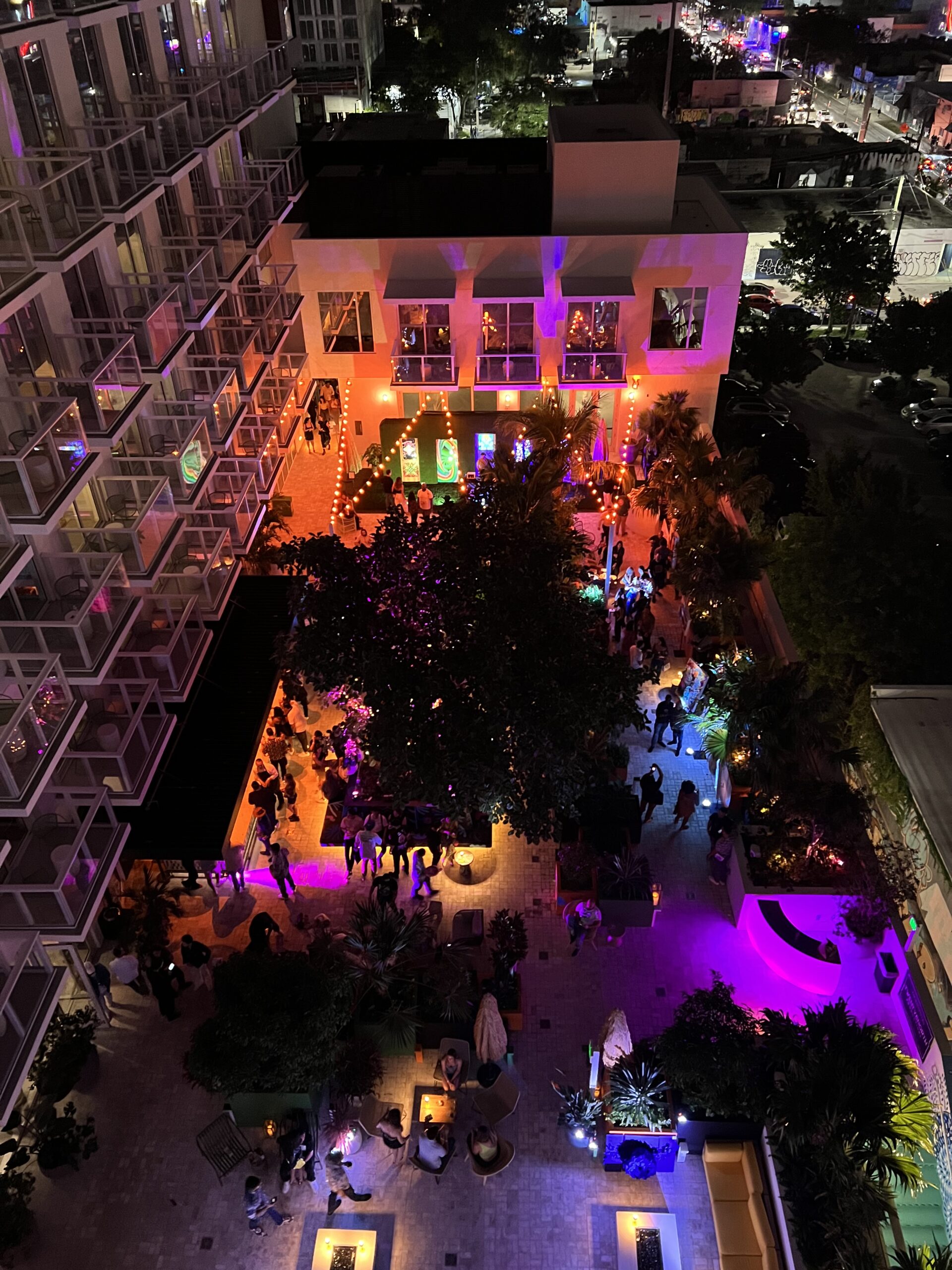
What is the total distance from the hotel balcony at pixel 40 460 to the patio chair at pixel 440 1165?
33.1 feet

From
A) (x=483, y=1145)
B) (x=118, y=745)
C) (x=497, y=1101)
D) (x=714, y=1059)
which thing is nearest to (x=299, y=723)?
(x=118, y=745)

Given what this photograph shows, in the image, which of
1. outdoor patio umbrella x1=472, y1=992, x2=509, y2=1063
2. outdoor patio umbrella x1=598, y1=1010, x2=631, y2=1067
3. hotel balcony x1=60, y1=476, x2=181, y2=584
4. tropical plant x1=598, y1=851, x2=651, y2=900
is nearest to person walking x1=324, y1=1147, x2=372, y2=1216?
outdoor patio umbrella x1=472, y1=992, x2=509, y2=1063

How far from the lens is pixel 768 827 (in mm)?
16594

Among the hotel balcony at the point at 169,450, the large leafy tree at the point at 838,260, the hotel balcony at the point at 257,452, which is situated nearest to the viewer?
the hotel balcony at the point at 169,450

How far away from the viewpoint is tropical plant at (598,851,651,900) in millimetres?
15930

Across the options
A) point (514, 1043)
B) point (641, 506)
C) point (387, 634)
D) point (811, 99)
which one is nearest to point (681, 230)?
point (641, 506)

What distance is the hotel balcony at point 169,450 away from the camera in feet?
54.7

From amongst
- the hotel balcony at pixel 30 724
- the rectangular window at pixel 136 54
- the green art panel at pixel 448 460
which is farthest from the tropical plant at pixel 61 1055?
the green art panel at pixel 448 460

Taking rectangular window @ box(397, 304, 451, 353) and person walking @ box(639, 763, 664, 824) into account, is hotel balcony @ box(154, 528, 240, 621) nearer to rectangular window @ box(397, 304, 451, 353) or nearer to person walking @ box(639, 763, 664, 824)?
person walking @ box(639, 763, 664, 824)

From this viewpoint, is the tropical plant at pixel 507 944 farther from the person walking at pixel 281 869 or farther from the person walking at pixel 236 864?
the person walking at pixel 236 864

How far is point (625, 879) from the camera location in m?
16.0

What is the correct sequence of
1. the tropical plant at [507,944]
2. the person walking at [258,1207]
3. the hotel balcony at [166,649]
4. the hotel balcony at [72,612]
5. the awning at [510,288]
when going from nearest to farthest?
the person walking at [258,1207]
the hotel balcony at [72,612]
the tropical plant at [507,944]
the hotel balcony at [166,649]
the awning at [510,288]

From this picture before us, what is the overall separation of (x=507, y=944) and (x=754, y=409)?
24.7 meters

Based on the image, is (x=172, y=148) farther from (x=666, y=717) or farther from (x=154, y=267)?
(x=666, y=717)
